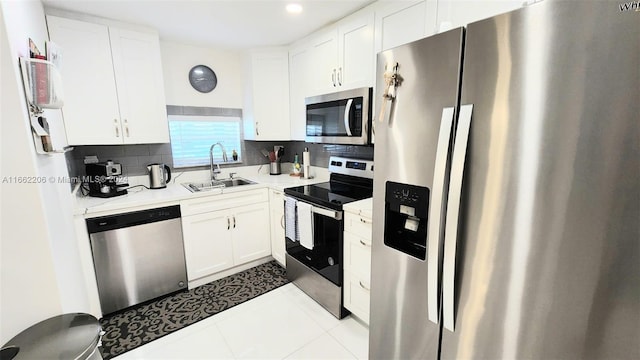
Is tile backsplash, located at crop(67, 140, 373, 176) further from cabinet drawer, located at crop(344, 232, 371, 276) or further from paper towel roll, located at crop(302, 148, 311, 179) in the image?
cabinet drawer, located at crop(344, 232, 371, 276)

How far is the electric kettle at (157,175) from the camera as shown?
258 centimetres

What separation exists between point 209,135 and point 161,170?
70cm

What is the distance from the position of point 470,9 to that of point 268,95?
2059 mm

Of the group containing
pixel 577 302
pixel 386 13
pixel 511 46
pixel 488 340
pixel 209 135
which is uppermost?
pixel 386 13

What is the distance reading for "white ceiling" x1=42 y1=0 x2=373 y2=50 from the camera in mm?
1971

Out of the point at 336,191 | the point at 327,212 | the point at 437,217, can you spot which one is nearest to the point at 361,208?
the point at 327,212

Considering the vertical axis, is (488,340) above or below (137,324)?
above

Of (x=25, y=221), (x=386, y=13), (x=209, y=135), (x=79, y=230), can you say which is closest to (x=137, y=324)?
(x=79, y=230)

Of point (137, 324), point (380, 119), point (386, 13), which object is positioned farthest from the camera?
point (137, 324)

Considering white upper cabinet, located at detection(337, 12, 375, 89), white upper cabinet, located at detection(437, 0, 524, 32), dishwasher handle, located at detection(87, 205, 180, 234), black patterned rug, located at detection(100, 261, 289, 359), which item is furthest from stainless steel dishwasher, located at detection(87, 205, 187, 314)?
white upper cabinet, located at detection(437, 0, 524, 32)

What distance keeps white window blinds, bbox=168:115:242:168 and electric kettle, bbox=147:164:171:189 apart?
29 cm

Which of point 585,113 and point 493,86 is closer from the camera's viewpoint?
point 585,113

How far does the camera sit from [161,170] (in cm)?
264

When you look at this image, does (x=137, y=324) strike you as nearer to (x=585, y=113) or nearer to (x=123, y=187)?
(x=123, y=187)
